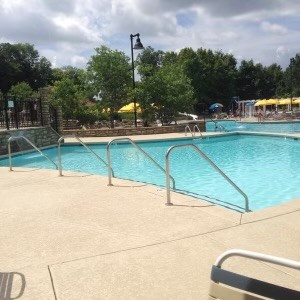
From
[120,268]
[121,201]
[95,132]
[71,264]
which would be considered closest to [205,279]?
[120,268]

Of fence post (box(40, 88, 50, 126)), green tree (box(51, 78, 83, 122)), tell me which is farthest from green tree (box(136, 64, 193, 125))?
fence post (box(40, 88, 50, 126))

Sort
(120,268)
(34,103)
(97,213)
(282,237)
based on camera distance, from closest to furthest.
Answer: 1. (120,268)
2. (282,237)
3. (97,213)
4. (34,103)

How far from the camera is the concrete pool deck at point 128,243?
309 cm

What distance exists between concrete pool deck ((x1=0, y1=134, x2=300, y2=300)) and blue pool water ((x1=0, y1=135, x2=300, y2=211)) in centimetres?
249

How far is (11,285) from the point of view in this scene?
3141 mm

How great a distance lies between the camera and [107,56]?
976 inches

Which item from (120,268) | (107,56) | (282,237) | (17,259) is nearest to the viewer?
(120,268)

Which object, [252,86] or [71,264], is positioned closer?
[71,264]

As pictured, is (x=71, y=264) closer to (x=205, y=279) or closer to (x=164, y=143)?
(x=205, y=279)

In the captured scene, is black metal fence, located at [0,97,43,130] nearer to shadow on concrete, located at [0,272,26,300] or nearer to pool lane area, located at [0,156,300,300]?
pool lane area, located at [0,156,300,300]

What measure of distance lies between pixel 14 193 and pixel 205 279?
15.1 feet

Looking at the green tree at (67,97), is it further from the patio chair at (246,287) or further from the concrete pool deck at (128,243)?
the patio chair at (246,287)

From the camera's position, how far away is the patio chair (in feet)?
5.58

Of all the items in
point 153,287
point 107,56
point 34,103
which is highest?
point 107,56
